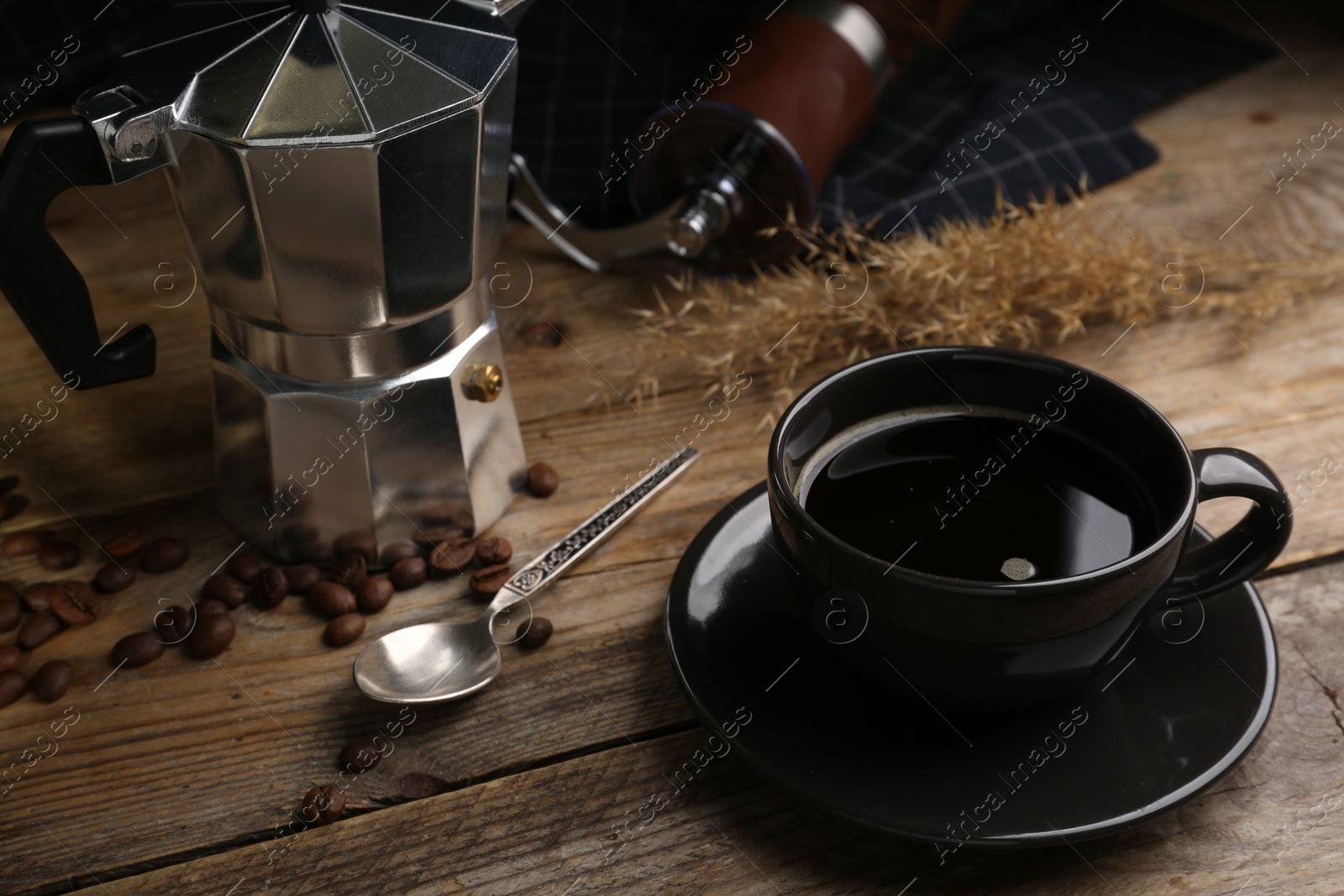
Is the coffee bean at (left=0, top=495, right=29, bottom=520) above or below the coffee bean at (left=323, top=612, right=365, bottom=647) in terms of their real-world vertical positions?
below

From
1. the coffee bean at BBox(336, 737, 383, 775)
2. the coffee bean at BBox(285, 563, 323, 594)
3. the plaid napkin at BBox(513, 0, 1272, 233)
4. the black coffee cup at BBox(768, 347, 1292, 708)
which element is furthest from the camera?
the plaid napkin at BBox(513, 0, 1272, 233)

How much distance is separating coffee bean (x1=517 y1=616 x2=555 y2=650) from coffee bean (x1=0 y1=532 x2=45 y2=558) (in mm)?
318

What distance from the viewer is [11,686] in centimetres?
59

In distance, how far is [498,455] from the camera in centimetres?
71

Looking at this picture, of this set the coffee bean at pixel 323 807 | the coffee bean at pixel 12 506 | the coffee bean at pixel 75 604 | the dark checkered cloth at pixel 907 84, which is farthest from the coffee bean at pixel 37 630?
the dark checkered cloth at pixel 907 84

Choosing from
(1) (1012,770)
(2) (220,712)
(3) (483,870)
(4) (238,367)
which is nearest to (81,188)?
(4) (238,367)

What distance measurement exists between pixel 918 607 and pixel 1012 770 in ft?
0.31

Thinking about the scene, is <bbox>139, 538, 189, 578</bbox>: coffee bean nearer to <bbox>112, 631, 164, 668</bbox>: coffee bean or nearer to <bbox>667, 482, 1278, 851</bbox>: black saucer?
<bbox>112, 631, 164, 668</bbox>: coffee bean

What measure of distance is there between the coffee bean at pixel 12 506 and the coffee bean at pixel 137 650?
164 millimetres

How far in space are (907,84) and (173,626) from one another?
0.81 meters

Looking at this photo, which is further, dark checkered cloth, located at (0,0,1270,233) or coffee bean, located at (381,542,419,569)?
dark checkered cloth, located at (0,0,1270,233)

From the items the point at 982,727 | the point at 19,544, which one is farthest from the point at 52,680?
the point at 982,727

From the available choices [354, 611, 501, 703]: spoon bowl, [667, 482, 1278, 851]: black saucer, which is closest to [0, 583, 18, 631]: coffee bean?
[354, 611, 501, 703]: spoon bowl

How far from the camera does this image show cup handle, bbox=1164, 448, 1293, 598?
493 millimetres
